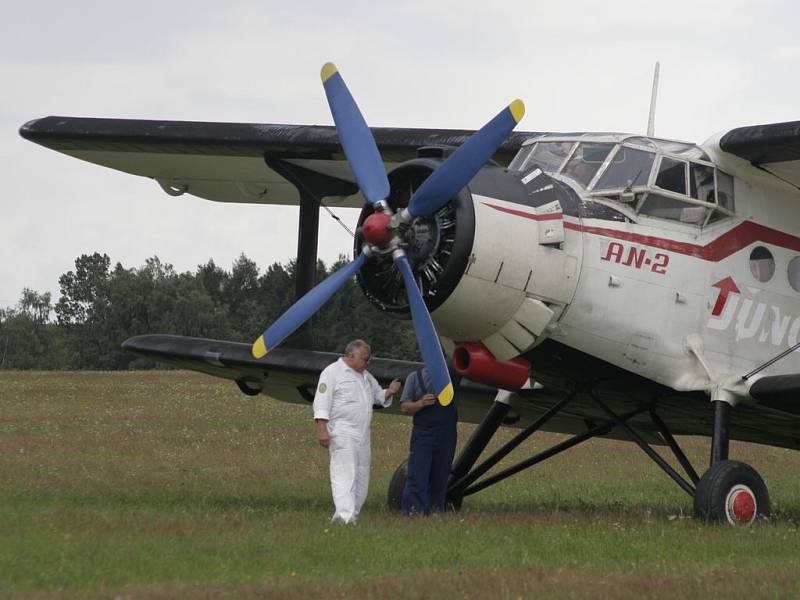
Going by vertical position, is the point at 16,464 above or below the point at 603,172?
below

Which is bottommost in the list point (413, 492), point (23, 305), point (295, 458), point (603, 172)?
point (23, 305)

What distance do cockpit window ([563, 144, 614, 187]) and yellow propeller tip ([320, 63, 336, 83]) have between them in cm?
239

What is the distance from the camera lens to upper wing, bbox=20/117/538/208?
1614 centimetres

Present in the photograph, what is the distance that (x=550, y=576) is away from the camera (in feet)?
30.4

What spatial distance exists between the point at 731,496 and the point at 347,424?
355 centimetres

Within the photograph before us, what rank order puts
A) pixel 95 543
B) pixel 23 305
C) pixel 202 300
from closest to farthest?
pixel 95 543
pixel 202 300
pixel 23 305

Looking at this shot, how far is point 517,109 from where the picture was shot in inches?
476

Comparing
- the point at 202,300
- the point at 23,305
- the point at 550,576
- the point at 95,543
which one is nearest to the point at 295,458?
the point at 95,543

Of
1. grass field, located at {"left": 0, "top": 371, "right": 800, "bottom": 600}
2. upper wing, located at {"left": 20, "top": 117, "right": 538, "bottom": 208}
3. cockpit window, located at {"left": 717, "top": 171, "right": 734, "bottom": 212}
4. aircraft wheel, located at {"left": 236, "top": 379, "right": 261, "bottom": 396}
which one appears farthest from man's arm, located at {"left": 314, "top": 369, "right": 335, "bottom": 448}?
aircraft wheel, located at {"left": 236, "top": 379, "right": 261, "bottom": 396}

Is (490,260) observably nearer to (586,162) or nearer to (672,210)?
(586,162)

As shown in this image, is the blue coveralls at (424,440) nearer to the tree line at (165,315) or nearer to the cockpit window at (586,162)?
the cockpit window at (586,162)

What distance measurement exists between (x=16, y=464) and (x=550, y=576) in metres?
12.9

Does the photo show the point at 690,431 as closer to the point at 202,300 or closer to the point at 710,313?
the point at 710,313

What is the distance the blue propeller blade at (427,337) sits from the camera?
11.7 metres
